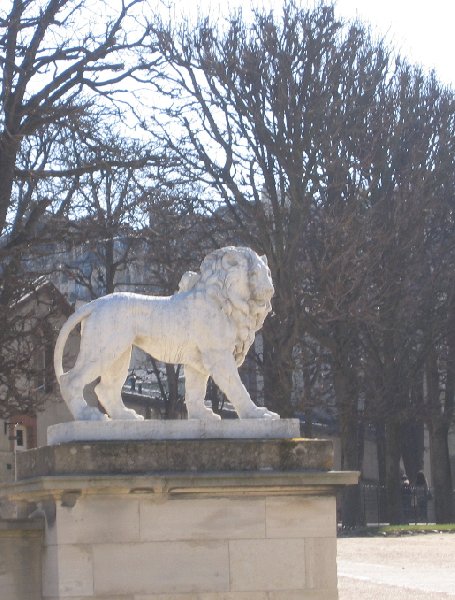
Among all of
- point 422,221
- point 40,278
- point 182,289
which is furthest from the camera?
point 422,221

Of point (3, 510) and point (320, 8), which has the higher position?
point (320, 8)

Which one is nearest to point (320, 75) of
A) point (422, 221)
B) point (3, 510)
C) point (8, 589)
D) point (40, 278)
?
point (422, 221)

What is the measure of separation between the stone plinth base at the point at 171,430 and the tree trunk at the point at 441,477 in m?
25.4

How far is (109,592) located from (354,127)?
2110 centimetres

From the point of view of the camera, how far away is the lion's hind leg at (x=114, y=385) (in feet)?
38.3

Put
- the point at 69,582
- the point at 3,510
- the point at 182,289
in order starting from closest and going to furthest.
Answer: the point at 69,582 < the point at 182,289 < the point at 3,510

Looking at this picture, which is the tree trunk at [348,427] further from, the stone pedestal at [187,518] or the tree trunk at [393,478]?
the stone pedestal at [187,518]

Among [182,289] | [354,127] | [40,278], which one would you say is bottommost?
[182,289]

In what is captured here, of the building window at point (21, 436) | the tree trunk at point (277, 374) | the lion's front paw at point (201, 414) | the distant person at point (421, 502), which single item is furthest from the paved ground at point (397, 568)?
the building window at point (21, 436)

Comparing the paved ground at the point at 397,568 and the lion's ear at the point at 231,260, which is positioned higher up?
the lion's ear at the point at 231,260

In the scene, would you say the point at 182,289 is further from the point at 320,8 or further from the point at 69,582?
the point at 320,8

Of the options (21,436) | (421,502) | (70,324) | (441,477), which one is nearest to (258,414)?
(70,324)

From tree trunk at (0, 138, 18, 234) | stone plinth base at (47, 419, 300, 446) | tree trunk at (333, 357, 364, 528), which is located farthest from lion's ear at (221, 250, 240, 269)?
tree trunk at (333, 357, 364, 528)

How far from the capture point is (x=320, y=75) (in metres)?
30.2
